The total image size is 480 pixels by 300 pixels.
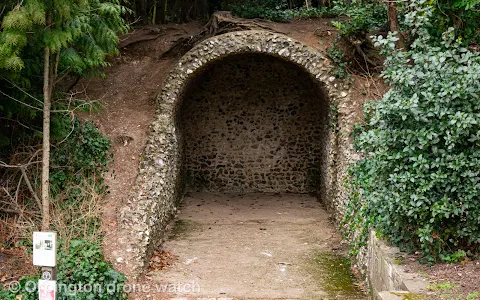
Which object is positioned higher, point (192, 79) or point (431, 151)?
point (192, 79)

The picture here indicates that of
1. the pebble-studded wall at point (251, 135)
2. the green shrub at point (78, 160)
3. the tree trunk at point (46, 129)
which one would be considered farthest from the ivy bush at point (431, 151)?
the pebble-studded wall at point (251, 135)

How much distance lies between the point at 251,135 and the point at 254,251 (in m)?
4.74

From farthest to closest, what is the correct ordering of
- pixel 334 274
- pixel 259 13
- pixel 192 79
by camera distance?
pixel 259 13 → pixel 192 79 → pixel 334 274

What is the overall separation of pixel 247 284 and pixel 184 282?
2.93 ft

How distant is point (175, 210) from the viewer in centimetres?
1075

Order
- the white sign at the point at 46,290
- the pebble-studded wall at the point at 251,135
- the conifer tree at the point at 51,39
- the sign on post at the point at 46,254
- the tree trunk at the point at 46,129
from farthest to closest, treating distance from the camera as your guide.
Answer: the pebble-studded wall at the point at 251,135, the tree trunk at the point at 46,129, the conifer tree at the point at 51,39, the sign on post at the point at 46,254, the white sign at the point at 46,290

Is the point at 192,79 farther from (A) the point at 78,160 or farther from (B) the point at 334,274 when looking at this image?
(B) the point at 334,274

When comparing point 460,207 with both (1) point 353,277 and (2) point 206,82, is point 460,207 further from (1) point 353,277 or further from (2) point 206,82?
(2) point 206,82

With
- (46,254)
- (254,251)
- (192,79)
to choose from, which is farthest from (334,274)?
(192,79)

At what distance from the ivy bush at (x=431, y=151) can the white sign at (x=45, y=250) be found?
3472mm

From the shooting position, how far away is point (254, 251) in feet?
28.5

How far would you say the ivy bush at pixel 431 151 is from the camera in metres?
5.18

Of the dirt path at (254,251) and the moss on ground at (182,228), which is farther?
the moss on ground at (182,228)

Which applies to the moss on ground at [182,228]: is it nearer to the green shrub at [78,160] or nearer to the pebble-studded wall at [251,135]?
the green shrub at [78,160]
